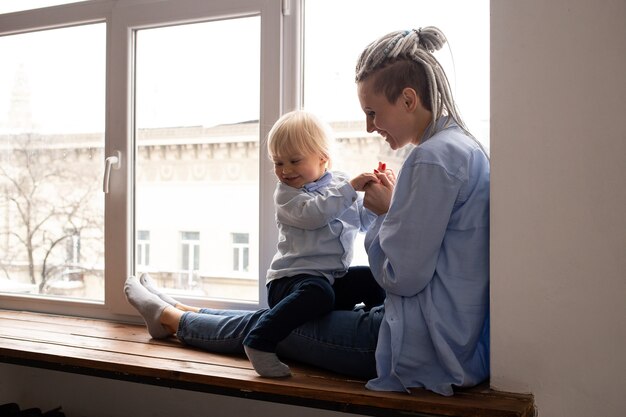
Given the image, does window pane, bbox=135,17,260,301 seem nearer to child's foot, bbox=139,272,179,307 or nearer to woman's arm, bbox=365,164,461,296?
child's foot, bbox=139,272,179,307

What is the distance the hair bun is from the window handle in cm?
129

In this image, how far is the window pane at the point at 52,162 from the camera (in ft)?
8.64

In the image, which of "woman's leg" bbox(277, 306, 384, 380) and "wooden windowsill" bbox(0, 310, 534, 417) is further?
"woman's leg" bbox(277, 306, 384, 380)

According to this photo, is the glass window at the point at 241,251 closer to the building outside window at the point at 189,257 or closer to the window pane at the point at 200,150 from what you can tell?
the window pane at the point at 200,150

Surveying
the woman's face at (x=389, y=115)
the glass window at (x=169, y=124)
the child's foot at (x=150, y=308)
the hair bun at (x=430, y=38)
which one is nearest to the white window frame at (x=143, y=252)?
the glass window at (x=169, y=124)

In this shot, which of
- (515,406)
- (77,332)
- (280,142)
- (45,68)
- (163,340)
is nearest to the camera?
(515,406)

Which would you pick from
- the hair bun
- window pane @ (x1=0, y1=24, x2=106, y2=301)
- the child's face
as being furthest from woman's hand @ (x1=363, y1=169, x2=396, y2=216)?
window pane @ (x1=0, y1=24, x2=106, y2=301)

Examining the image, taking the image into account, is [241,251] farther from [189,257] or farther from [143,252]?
Result: [143,252]

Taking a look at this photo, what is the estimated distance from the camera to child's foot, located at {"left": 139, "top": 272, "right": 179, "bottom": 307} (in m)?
2.31

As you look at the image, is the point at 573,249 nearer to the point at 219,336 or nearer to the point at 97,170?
the point at 219,336

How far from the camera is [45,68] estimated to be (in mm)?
2721

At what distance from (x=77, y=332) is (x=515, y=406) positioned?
1506 mm

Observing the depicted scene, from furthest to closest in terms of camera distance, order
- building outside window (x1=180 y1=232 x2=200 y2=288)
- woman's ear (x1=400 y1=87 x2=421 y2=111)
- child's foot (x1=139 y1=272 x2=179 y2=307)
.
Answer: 1. building outside window (x1=180 y1=232 x2=200 y2=288)
2. child's foot (x1=139 y1=272 x2=179 y2=307)
3. woman's ear (x1=400 y1=87 x2=421 y2=111)

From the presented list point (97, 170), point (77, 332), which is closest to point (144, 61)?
point (97, 170)
